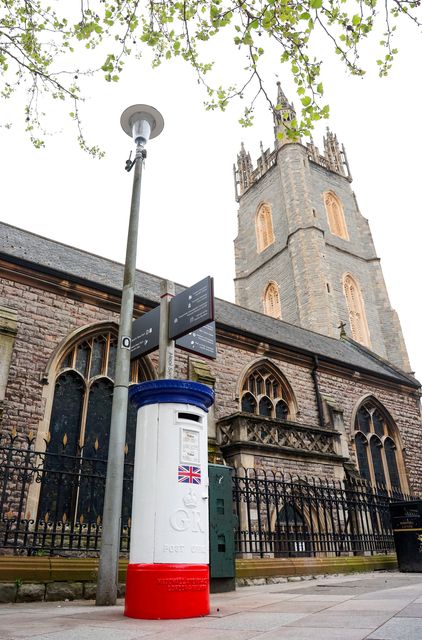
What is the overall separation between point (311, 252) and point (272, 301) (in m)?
5.06

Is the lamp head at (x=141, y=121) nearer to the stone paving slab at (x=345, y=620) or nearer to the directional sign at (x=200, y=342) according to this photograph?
the directional sign at (x=200, y=342)

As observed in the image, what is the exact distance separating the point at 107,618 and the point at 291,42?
22.0 ft

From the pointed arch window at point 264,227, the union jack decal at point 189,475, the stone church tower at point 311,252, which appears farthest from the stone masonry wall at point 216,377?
the pointed arch window at point 264,227

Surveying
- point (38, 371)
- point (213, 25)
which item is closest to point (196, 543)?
point (213, 25)

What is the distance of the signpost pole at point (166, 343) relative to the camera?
513cm

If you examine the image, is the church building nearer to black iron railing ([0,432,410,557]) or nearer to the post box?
black iron railing ([0,432,410,557])

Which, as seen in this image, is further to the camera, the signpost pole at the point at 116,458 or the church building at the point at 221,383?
the church building at the point at 221,383

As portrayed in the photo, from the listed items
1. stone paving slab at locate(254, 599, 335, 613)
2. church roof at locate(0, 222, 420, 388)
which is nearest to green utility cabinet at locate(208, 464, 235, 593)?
stone paving slab at locate(254, 599, 335, 613)

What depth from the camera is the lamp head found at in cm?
635

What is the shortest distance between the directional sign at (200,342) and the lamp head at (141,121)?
2739 millimetres

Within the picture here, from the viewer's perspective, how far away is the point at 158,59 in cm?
684

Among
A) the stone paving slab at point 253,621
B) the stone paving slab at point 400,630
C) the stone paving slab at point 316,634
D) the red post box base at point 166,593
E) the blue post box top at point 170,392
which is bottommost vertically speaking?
the stone paving slab at point 253,621

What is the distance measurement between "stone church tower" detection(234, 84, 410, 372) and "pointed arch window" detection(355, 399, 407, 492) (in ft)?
31.9

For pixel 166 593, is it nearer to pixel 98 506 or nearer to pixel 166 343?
pixel 166 343
